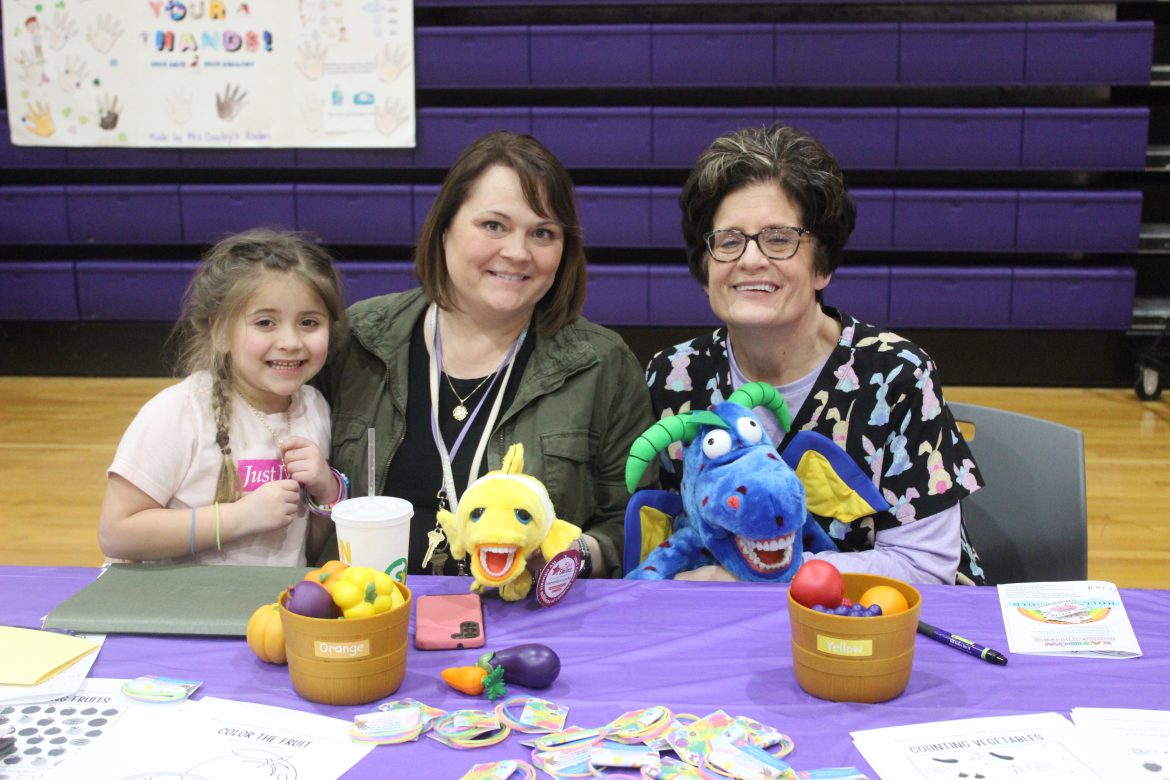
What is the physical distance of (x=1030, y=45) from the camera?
446 centimetres

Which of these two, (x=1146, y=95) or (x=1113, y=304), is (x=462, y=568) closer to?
(x=1113, y=304)

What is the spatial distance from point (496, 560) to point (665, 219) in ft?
12.0

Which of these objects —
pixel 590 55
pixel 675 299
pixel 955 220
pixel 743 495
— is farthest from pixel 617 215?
pixel 743 495

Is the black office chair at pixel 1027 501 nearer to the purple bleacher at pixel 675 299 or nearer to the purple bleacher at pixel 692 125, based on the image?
the purple bleacher at pixel 675 299

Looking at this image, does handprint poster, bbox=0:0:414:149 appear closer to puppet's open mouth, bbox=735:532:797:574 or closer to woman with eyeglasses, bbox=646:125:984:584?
woman with eyeglasses, bbox=646:125:984:584

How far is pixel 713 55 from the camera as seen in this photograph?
4.58 metres

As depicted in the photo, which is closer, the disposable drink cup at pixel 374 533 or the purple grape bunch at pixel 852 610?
the purple grape bunch at pixel 852 610

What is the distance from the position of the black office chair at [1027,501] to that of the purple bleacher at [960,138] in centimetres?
313

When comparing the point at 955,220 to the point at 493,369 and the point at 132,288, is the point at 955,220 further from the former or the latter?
the point at 132,288

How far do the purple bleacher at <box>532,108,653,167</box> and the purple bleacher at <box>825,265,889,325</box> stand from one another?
3.37 feet

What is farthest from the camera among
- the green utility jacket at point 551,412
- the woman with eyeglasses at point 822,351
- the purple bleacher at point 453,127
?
the purple bleacher at point 453,127

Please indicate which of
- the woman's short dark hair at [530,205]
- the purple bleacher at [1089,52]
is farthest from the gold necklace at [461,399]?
the purple bleacher at [1089,52]

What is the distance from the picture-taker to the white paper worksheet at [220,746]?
34.1 inches

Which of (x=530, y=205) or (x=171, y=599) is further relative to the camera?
(x=530, y=205)
